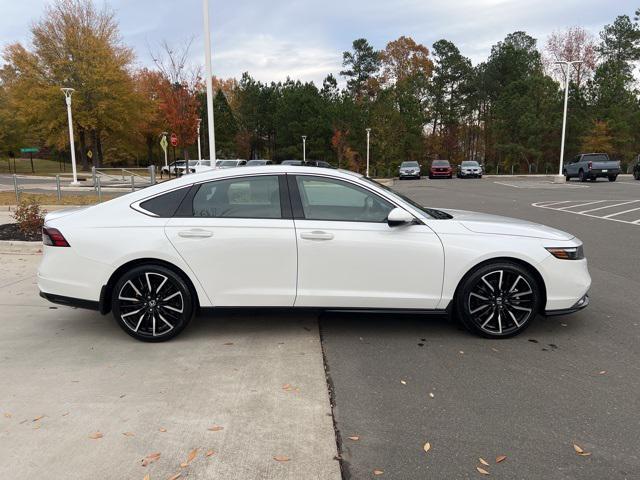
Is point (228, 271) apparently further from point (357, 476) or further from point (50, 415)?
point (357, 476)

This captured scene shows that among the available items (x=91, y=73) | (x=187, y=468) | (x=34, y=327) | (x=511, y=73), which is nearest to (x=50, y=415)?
(x=187, y=468)

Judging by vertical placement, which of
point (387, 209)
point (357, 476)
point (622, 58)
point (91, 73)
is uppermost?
Result: point (622, 58)

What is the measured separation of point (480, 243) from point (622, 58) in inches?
2554

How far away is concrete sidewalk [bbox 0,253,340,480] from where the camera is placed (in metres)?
2.77

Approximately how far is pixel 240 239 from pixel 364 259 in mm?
1098

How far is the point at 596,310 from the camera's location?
542cm

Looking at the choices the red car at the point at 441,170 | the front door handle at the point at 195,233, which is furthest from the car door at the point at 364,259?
the red car at the point at 441,170

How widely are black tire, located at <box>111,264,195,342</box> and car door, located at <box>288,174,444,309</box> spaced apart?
1074mm

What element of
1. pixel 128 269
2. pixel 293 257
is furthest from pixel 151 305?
pixel 293 257

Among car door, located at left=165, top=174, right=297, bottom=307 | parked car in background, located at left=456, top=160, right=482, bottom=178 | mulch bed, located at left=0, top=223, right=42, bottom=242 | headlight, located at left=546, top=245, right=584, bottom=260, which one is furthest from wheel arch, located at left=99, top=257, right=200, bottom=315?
parked car in background, located at left=456, top=160, right=482, bottom=178

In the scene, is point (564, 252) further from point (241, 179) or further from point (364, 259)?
point (241, 179)

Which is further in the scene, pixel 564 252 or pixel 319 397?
pixel 564 252

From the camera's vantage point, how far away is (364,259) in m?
4.35

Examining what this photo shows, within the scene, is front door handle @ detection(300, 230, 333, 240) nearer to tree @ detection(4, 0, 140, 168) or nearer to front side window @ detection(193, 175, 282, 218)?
front side window @ detection(193, 175, 282, 218)
